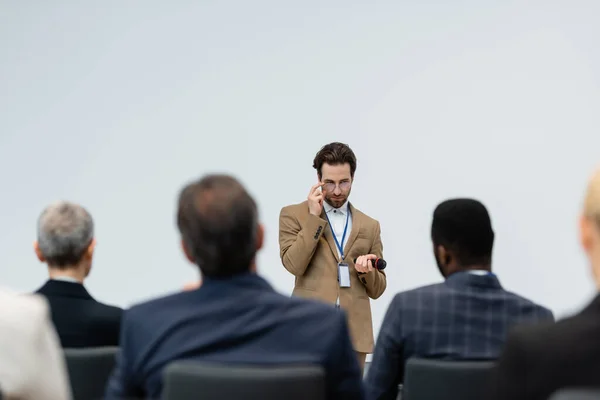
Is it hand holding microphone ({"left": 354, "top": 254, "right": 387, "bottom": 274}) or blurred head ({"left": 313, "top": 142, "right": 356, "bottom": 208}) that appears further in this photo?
blurred head ({"left": 313, "top": 142, "right": 356, "bottom": 208})

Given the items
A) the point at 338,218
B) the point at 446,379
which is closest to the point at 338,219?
the point at 338,218

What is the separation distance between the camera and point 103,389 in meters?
2.06

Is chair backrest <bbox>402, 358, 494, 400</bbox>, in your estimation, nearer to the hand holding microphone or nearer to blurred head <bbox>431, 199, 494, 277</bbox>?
blurred head <bbox>431, 199, 494, 277</bbox>

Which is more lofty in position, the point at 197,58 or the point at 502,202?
the point at 197,58

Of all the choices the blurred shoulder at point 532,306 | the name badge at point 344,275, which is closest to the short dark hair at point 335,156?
the name badge at point 344,275

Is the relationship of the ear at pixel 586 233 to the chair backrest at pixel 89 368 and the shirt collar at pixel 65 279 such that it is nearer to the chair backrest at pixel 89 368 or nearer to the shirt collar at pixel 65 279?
the chair backrest at pixel 89 368

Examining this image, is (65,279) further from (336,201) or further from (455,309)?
(336,201)

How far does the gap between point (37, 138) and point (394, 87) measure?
2.55 metres

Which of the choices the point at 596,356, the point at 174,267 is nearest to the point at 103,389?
the point at 596,356

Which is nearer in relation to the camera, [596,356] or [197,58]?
[596,356]

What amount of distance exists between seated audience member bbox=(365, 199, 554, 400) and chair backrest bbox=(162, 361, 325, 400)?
71 cm

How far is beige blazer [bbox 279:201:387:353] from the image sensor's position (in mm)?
3799

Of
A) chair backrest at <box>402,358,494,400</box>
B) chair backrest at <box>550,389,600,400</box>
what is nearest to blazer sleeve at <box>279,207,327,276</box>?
chair backrest at <box>402,358,494,400</box>

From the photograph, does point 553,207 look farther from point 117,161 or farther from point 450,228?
point 450,228
